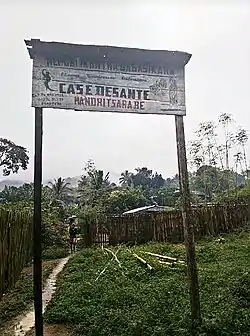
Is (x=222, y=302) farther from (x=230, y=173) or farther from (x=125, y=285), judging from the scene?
(x=230, y=173)

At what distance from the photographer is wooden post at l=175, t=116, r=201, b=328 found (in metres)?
4.88

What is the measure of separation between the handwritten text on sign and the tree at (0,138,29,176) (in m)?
22.4

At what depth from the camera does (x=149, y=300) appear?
21.6ft

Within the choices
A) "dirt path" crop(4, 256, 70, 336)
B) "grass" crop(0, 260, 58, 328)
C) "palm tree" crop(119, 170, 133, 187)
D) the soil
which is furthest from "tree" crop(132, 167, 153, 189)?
the soil

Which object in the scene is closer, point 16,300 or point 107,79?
point 107,79

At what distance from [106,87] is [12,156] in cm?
2270

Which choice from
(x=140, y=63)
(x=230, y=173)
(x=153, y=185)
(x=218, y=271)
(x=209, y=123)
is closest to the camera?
(x=140, y=63)

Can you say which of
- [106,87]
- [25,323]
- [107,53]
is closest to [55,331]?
[25,323]

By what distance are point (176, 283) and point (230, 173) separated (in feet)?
78.8

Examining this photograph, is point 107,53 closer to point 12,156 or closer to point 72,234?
point 72,234

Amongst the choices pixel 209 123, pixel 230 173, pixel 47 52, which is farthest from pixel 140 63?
pixel 230 173

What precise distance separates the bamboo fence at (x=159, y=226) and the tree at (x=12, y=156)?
11019 mm

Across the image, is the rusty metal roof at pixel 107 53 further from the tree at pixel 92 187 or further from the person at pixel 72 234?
the tree at pixel 92 187

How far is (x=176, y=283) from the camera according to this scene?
7.74m
